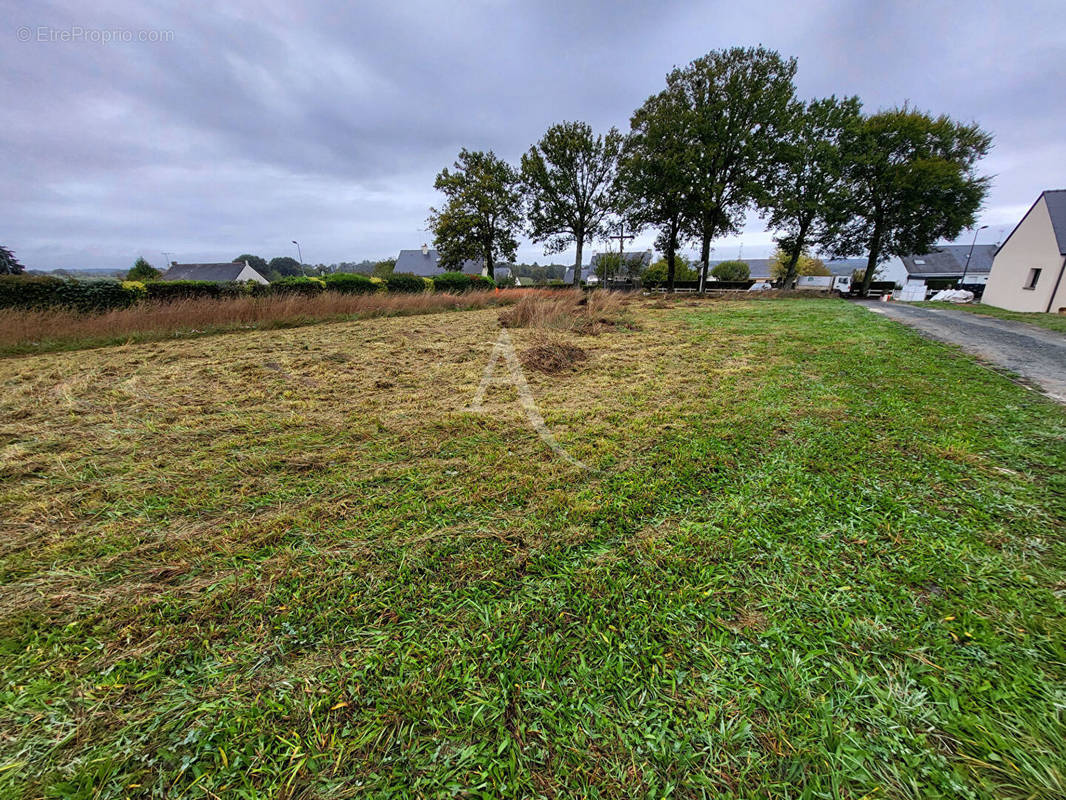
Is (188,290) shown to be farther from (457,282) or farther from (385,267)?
(385,267)

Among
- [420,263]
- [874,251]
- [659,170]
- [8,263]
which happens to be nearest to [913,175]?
[874,251]

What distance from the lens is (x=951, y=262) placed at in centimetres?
4072

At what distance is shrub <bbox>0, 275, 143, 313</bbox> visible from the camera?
8.04 metres

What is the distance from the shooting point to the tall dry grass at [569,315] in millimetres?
8554

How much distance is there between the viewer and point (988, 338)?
7.02m

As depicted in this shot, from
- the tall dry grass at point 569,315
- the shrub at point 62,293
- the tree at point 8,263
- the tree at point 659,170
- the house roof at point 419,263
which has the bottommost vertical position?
the tall dry grass at point 569,315

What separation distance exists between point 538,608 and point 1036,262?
2734 cm

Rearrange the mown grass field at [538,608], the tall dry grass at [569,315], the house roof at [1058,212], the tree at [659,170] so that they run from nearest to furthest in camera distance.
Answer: the mown grass field at [538,608] < the tall dry grass at [569,315] < the house roof at [1058,212] < the tree at [659,170]

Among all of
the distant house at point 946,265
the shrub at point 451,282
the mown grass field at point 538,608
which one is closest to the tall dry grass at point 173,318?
the mown grass field at point 538,608

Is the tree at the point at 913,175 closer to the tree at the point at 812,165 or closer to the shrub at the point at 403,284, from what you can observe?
the tree at the point at 812,165

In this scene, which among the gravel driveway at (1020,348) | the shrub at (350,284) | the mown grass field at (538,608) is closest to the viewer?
the mown grass field at (538,608)

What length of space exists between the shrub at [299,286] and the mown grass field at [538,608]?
33.7 ft

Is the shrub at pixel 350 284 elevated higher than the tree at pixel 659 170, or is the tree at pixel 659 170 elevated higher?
the tree at pixel 659 170

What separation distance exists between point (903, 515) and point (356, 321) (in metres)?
11.4
